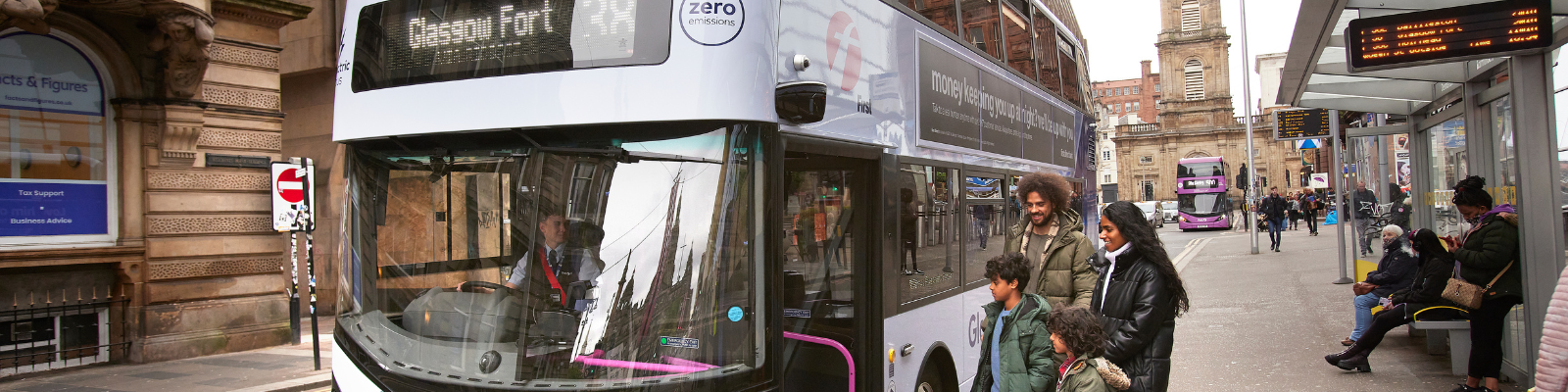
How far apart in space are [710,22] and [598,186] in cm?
81

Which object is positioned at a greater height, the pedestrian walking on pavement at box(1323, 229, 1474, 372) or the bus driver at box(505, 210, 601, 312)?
the bus driver at box(505, 210, 601, 312)

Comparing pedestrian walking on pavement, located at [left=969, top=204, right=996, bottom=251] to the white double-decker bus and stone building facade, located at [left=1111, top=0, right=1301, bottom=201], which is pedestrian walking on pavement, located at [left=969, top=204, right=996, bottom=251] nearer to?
the white double-decker bus

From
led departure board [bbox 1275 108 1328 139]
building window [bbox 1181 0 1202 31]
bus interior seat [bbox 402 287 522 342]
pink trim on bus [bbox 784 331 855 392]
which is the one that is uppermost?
building window [bbox 1181 0 1202 31]

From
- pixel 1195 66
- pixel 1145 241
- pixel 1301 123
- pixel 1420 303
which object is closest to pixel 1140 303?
pixel 1145 241

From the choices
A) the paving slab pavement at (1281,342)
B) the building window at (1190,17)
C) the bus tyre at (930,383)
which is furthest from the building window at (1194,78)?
the bus tyre at (930,383)

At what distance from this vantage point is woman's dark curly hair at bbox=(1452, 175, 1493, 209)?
6.57 meters

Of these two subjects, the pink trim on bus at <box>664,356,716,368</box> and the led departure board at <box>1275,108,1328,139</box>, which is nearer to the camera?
the pink trim on bus at <box>664,356,716,368</box>

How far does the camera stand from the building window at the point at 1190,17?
7662cm

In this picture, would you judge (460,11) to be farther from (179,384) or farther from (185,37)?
(185,37)

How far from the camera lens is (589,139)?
391cm

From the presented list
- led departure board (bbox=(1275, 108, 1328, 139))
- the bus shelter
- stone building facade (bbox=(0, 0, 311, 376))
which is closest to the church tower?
led departure board (bbox=(1275, 108, 1328, 139))

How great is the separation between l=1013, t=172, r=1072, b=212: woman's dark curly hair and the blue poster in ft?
36.5

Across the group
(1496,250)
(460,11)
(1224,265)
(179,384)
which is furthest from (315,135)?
(1224,265)

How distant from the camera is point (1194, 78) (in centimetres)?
7906
